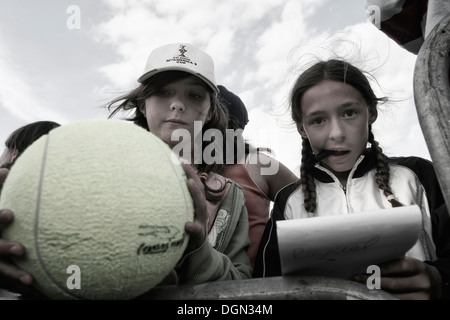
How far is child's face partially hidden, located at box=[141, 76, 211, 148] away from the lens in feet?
6.26

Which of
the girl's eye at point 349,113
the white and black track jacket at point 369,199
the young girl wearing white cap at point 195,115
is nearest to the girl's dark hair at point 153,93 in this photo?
the young girl wearing white cap at point 195,115

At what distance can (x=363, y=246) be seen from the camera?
0.81 meters

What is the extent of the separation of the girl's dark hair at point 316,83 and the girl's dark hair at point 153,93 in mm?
474

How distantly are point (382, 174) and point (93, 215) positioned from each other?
146 cm

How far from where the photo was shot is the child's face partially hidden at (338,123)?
174cm

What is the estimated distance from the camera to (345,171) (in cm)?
187

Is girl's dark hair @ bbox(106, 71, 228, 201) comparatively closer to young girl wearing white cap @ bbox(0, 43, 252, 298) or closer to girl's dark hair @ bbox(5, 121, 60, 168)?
young girl wearing white cap @ bbox(0, 43, 252, 298)

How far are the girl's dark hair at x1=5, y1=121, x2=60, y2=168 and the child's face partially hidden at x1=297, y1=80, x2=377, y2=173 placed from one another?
6.71 feet

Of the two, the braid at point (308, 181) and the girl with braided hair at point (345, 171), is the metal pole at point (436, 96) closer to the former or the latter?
the girl with braided hair at point (345, 171)

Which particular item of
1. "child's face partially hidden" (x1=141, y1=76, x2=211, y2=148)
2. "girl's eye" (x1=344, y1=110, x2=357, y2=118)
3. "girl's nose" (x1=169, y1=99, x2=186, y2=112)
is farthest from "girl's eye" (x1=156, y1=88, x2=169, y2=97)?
"girl's eye" (x1=344, y1=110, x2=357, y2=118)

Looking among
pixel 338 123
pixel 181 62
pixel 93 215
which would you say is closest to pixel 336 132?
pixel 338 123
